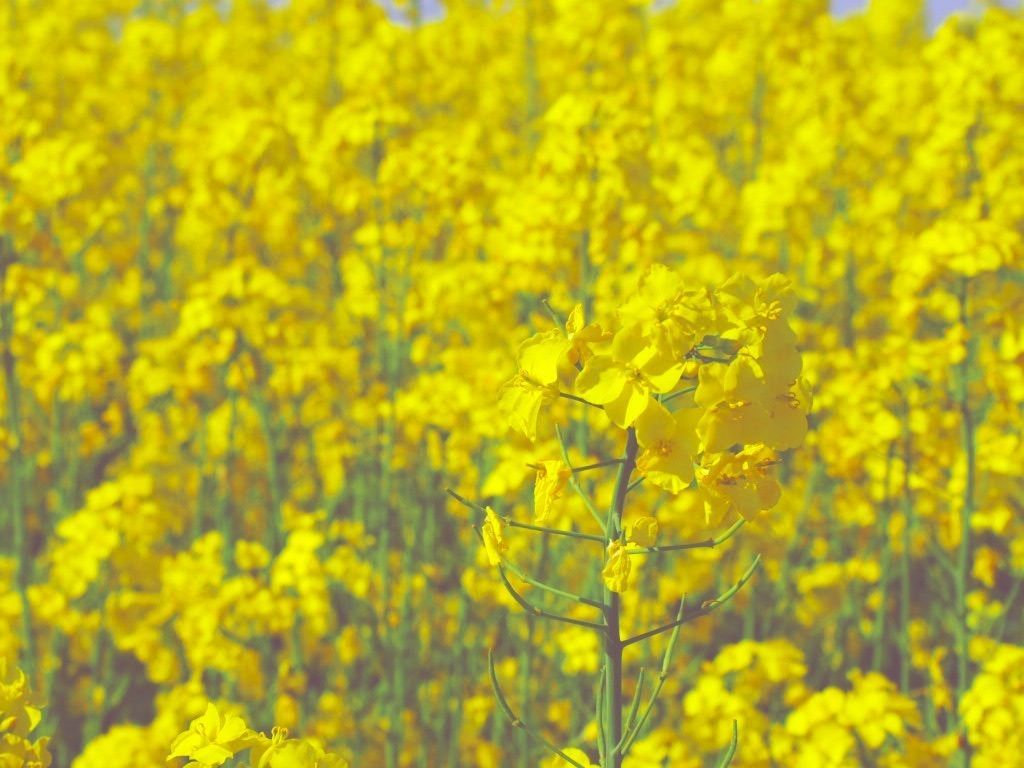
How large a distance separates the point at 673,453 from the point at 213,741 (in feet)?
2.14

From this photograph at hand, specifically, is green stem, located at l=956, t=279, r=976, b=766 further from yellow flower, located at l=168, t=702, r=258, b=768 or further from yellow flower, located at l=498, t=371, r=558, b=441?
yellow flower, located at l=168, t=702, r=258, b=768

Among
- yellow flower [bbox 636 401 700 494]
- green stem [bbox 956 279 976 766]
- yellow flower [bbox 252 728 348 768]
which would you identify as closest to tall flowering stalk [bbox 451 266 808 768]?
yellow flower [bbox 636 401 700 494]

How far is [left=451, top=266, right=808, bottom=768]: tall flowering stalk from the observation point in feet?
5.24


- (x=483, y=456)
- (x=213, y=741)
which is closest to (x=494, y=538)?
(x=213, y=741)

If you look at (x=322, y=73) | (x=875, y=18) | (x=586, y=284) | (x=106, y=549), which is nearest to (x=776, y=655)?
(x=586, y=284)

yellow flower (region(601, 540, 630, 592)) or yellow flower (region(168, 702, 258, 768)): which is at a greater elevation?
yellow flower (region(601, 540, 630, 592))

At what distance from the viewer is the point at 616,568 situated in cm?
164

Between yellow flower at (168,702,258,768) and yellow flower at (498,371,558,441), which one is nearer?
yellow flower at (168,702,258,768)

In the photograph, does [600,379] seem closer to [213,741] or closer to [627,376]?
[627,376]

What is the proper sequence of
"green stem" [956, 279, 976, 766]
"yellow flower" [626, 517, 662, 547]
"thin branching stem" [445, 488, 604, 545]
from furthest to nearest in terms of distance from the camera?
"green stem" [956, 279, 976, 766], "yellow flower" [626, 517, 662, 547], "thin branching stem" [445, 488, 604, 545]

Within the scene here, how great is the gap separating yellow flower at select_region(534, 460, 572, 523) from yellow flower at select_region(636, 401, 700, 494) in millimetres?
141

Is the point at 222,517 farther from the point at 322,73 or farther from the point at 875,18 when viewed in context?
the point at 875,18

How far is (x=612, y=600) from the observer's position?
1726mm

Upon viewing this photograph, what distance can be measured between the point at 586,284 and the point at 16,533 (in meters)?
1.62
